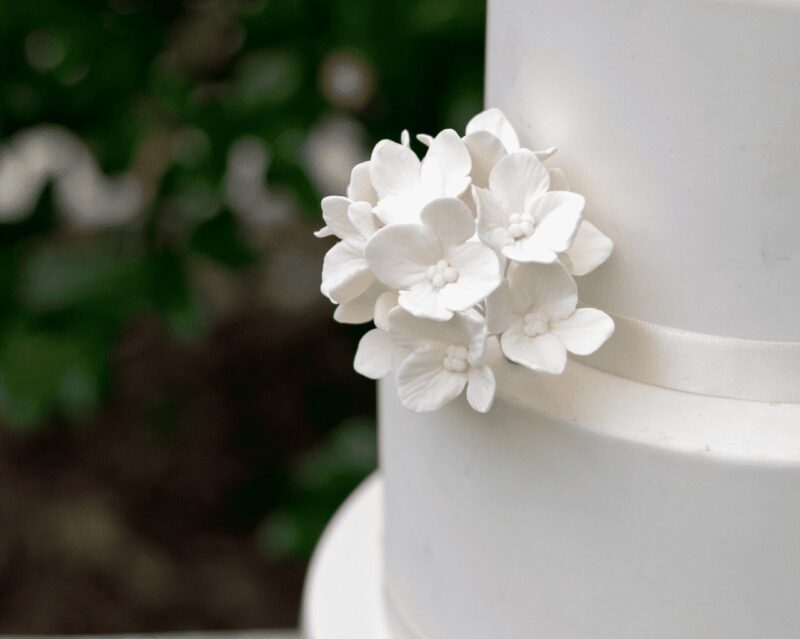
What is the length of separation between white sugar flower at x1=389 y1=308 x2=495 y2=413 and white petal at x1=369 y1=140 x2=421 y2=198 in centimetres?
7

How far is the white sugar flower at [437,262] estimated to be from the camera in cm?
60

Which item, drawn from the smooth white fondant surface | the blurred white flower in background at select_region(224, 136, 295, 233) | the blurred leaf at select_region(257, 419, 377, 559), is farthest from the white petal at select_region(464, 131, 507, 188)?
the blurred white flower in background at select_region(224, 136, 295, 233)

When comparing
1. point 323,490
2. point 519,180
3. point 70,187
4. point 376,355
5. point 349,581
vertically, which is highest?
point 519,180

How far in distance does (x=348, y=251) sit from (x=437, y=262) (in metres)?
0.06

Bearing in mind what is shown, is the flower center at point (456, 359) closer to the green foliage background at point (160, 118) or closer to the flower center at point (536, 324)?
the flower center at point (536, 324)

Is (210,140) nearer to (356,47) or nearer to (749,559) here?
(356,47)

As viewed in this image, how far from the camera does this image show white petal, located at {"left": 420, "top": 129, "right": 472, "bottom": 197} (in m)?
0.64

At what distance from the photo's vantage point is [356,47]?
1279 mm

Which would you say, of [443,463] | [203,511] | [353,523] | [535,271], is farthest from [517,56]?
[203,511]

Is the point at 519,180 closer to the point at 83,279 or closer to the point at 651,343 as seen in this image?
the point at 651,343

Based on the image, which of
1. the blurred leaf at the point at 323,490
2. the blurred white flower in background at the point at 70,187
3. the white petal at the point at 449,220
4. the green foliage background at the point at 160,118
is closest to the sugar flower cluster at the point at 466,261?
the white petal at the point at 449,220

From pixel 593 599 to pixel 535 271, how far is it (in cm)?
20

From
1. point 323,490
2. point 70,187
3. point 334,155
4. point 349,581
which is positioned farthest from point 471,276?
point 70,187

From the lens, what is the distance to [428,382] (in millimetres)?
645
